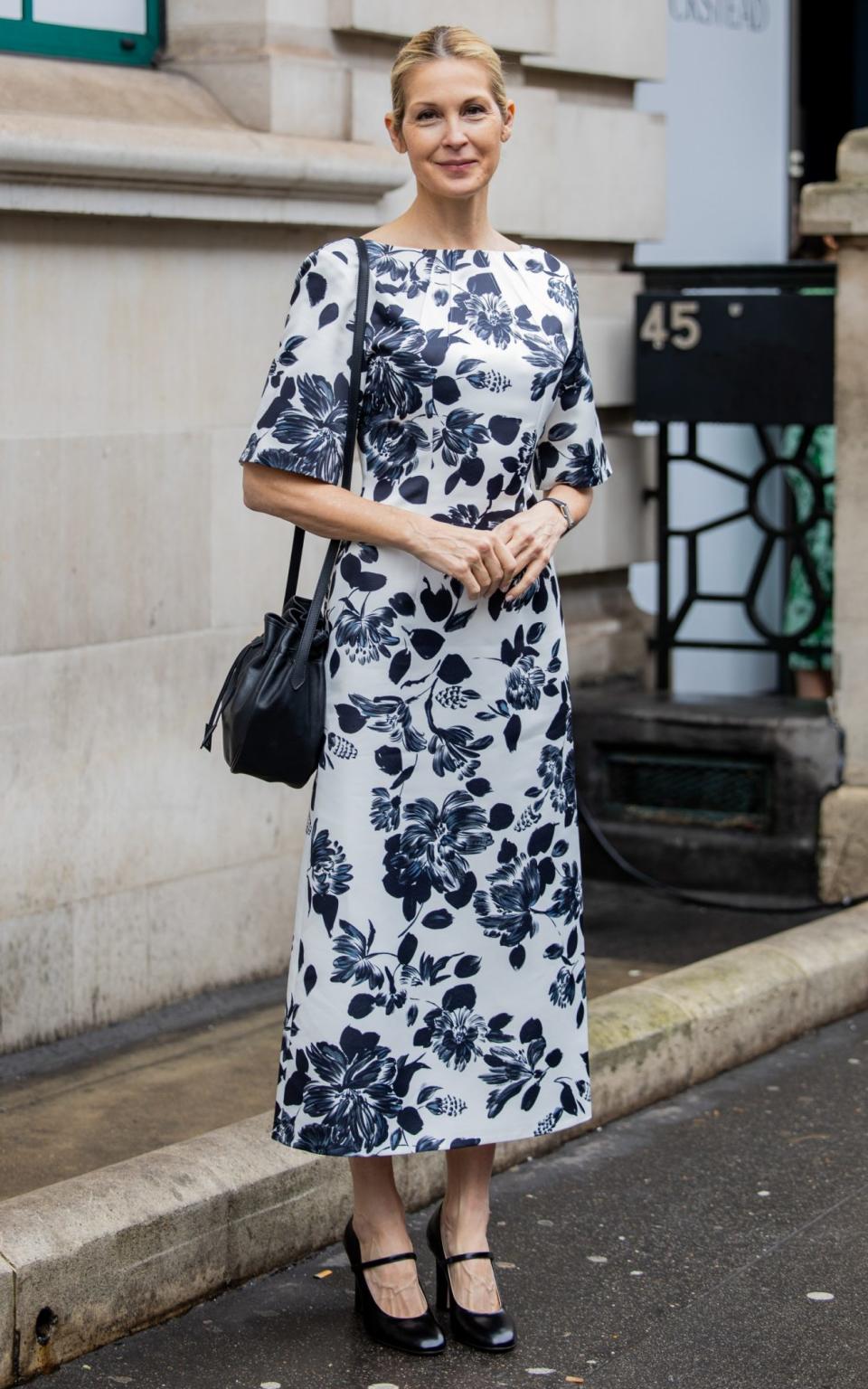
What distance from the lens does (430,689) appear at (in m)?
3.79

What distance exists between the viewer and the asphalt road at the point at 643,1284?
151 inches

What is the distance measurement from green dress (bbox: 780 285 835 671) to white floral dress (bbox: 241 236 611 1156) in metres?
4.05

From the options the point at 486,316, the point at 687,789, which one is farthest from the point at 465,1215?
the point at 687,789

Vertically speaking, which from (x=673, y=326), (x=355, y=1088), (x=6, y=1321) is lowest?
(x=6, y=1321)

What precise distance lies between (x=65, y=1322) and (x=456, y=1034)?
2.79 ft

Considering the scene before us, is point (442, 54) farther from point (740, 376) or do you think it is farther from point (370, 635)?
point (740, 376)

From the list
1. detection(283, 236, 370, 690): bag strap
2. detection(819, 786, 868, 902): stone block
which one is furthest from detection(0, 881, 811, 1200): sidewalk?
A: detection(283, 236, 370, 690): bag strap

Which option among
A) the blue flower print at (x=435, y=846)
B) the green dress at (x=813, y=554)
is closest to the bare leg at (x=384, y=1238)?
the blue flower print at (x=435, y=846)

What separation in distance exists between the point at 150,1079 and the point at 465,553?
2.06 meters

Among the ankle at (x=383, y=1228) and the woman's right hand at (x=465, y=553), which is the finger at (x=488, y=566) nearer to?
the woman's right hand at (x=465, y=553)

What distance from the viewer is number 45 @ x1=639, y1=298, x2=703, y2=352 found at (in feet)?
24.7

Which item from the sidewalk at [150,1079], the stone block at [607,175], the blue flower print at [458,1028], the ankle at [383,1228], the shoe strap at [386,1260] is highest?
the stone block at [607,175]

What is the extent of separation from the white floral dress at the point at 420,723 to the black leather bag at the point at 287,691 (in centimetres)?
3

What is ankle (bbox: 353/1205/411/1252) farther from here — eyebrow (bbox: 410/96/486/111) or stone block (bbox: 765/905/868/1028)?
stone block (bbox: 765/905/868/1028)
